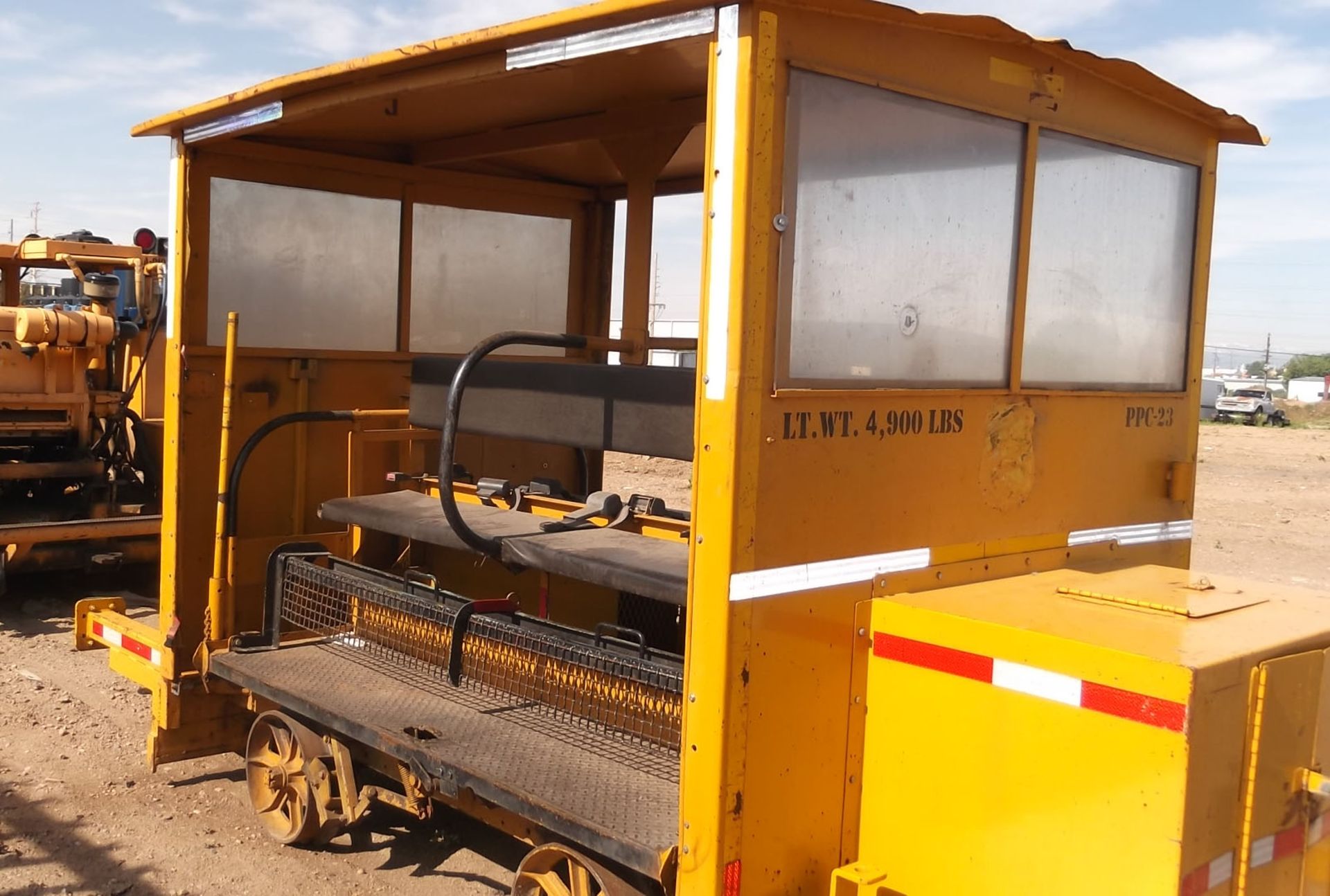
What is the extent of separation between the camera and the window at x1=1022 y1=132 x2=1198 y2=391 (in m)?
3.38

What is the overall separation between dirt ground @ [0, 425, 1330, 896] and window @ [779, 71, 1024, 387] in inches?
90.6

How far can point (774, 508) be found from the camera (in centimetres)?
274

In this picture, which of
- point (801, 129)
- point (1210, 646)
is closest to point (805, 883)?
point (1210, 646)

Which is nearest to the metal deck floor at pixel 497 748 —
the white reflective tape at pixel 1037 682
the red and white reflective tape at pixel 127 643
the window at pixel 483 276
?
the red and white reflective tape at pixel 127 643

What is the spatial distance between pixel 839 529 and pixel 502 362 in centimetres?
197

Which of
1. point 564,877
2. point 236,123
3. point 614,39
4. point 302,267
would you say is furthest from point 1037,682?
point 302,267

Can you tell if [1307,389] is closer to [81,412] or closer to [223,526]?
[81,412]

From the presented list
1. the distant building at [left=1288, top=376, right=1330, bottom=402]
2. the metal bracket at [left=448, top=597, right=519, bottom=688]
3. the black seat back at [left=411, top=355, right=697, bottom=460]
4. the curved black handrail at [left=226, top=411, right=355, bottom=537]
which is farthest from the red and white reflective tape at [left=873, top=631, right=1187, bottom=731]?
the distant building at [left=1288, top=376, right=1330, bottom=402]

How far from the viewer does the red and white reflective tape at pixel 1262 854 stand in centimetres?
239

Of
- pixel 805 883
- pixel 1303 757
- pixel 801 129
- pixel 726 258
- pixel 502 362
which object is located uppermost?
pixel 801 129

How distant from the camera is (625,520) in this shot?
13.0 feet

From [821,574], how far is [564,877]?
122cm

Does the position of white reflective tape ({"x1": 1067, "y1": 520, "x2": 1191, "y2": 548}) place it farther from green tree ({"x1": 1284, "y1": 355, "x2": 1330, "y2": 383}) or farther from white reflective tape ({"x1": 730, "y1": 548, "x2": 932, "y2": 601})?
green tree ({"x1": 1284, "y1": 355, "x2": 1330, "y2": 383})

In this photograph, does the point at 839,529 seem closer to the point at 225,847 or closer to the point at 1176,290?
the point at 1176,290
